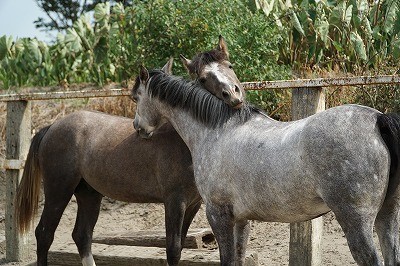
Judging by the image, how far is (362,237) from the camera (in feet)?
12.7

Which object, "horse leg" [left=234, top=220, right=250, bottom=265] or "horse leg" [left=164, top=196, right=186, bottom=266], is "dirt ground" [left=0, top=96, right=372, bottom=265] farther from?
"horse leg" [left=234, top=220, right=250, bottom=265]

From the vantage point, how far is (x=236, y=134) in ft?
15.6

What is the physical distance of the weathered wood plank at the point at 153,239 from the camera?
6824 mm

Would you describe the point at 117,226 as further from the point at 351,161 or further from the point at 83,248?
the point at 351,161

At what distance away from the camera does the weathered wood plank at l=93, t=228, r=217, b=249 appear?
682 centimetres

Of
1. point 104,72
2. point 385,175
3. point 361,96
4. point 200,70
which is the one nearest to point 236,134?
point 200,70

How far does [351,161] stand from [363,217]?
1.01 ft

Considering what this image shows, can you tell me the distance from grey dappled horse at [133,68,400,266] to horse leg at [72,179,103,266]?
187 cm

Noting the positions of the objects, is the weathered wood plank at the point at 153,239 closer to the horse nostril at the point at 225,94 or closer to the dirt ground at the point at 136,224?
the dirt ground at the point at 136,224

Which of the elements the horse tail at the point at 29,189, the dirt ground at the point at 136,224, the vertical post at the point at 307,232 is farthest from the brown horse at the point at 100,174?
the dirt ground at the point at 136,224

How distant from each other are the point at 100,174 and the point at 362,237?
299 centimetres

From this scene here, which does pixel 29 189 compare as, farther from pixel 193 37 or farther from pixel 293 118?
pixel 193 37

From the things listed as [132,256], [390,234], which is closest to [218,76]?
[390,234]

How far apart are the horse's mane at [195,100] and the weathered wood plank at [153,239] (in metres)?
1.86
